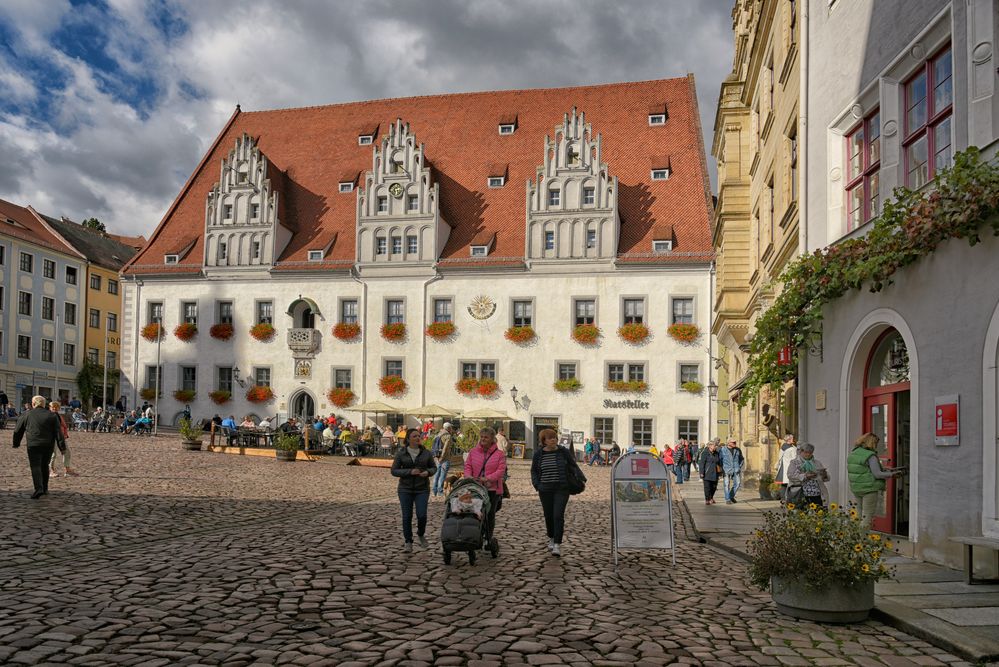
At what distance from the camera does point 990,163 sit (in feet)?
32.7

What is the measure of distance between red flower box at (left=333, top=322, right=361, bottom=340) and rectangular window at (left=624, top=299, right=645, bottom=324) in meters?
13.3

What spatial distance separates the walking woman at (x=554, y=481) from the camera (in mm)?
12320

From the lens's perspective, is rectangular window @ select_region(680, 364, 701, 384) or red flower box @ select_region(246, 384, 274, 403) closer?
rectangular window @ select_region(680, 364, 701, 384)

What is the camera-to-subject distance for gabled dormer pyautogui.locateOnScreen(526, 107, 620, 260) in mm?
45812

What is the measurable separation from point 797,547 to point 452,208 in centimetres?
4309

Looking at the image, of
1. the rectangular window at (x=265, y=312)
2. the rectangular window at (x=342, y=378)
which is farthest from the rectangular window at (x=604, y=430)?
the rectangular window at (x=265, y=312)

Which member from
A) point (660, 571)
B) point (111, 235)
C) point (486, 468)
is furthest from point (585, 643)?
point (111, 235)

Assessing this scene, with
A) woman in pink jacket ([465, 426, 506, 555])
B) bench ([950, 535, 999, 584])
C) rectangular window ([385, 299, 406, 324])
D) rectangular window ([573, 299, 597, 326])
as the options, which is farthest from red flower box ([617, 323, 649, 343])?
bench ([950, 535, 999, 584])

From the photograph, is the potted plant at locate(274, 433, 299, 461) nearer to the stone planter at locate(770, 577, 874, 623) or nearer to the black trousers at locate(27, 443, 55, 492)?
the black trousers at locate(27, 443, 55, 492)

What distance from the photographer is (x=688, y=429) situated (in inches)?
1729

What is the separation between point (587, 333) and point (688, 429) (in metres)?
6.33

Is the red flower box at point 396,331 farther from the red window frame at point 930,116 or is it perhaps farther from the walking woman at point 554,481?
the red window frame at point 930,116

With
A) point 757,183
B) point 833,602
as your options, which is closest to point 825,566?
point 833,602

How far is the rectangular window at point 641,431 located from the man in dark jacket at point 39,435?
31050 millimetres
